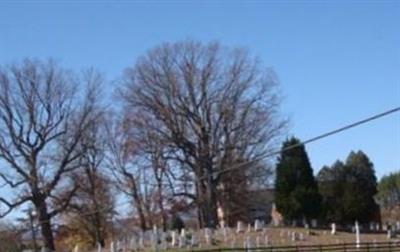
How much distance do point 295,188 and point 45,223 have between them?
58.5 feet

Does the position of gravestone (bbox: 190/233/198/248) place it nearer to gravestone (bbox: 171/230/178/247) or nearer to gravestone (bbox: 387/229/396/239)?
gravestone (bbox: 171/230/178/247)

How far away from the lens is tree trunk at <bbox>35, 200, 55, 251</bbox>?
199ft

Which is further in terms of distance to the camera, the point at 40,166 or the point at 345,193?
the point at 345,193

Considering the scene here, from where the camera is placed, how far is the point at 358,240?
53.3 m

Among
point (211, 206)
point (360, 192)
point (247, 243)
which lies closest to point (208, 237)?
point (247, 243)

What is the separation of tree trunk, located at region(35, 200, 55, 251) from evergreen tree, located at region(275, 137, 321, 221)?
54.1 ft

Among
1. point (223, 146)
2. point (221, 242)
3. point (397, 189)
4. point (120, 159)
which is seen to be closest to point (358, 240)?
point (221, 242)

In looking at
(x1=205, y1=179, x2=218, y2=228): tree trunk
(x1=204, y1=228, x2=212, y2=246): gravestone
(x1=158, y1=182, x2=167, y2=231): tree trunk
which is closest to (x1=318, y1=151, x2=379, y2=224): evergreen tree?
(x1=205, y1=179, x2=218, y2=228): tree trunk

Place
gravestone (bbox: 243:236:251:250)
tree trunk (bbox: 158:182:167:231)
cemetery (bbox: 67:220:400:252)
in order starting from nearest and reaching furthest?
gravestone (bbox: 243:236:251:250) → cemetery (bbox: 67:220:400:252) → tree trunk (bbox: 158:182:167:231)

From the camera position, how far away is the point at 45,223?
6072cm

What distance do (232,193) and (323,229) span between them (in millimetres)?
7369

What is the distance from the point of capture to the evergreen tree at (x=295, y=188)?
65562 mm

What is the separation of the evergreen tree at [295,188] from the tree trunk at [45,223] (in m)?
16.5

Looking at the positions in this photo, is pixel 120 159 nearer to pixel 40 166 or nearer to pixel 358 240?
pixel 40 166
